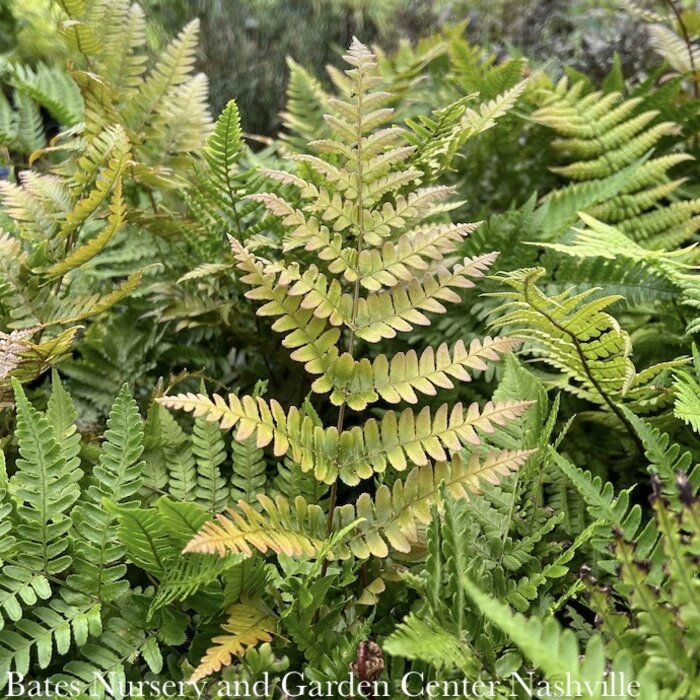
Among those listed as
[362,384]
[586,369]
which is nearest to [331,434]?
[362,384]

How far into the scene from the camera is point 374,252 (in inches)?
35.6

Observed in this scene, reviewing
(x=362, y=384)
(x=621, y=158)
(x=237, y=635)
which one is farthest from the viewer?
(x=621, y=158)

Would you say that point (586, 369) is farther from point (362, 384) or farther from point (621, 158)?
point (621, 158)

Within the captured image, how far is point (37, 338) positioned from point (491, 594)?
0.75 metres

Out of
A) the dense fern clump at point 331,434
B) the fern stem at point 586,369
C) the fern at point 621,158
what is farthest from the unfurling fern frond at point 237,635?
the fern at point 621,158

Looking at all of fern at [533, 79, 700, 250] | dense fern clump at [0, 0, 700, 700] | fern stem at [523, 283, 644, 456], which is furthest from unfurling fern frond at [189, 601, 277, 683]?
fern at [533, 79, 700, 250]

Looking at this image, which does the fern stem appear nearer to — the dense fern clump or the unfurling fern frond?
the dense fern clump

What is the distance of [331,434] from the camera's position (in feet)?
2.77

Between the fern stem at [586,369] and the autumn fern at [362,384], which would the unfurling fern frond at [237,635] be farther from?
the fern stem at [586,369]

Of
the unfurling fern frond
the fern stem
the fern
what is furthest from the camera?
the fern

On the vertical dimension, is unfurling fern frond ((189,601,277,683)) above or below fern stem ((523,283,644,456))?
below

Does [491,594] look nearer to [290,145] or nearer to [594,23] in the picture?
[290,145]

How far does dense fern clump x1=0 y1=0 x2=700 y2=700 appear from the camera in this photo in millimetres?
744

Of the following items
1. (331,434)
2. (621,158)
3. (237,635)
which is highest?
(621,158)
